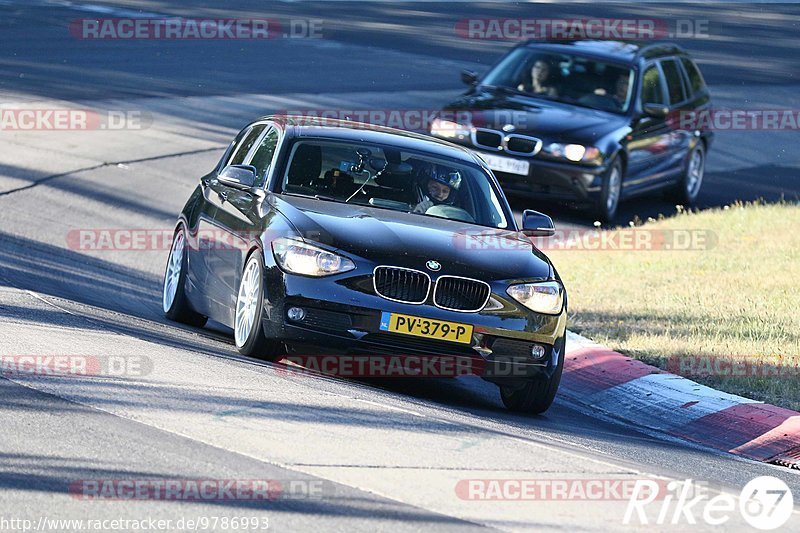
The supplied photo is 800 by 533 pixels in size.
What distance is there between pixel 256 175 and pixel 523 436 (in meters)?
3.21

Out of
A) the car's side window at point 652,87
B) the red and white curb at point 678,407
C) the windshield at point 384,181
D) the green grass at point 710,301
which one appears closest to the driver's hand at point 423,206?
the windshield at point 384,181

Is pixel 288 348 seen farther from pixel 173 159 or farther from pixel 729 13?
pixel 729 13

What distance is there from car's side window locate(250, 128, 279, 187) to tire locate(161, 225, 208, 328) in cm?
94

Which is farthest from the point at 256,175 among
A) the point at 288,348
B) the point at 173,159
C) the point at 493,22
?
the point at 493,22

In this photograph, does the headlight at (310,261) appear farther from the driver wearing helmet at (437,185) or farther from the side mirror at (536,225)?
the side mirror at (536,225)

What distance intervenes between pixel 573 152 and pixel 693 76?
4.12m

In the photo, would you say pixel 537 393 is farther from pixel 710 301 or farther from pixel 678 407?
pixel 710 301

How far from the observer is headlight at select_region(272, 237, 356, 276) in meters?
8.62

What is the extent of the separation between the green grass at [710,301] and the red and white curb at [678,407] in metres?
0.25

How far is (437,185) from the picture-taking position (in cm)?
1001

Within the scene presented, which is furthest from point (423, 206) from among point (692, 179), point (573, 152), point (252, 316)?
point (692, 179)

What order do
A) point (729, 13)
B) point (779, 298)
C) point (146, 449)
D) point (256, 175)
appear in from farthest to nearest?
point (729, 13), point (779, 298), point (256, 175), point (146, 449)

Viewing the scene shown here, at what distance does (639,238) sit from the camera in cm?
1647

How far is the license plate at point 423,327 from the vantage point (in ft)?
28.0
